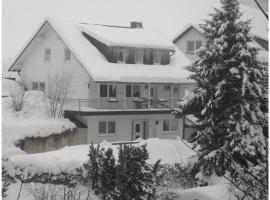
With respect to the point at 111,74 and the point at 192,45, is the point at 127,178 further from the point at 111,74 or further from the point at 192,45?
the point at 192,45

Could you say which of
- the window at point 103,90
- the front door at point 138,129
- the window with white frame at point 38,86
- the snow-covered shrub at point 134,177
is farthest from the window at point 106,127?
the snow-covered shrub at point 134,177

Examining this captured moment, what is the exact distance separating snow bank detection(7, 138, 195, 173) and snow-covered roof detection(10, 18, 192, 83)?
18.1ft

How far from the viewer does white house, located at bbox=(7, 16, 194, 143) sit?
838 inches

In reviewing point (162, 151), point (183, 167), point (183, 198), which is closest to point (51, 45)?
point (162, 151)

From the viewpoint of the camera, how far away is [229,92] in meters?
13.2

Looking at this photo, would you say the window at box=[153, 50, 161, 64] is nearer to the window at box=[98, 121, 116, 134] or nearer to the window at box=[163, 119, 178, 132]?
the window at box=[163, 119, 178, 132]

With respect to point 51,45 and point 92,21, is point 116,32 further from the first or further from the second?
point 51,45

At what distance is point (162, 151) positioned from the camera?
15.2 metres

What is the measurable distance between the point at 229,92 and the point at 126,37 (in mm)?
11299

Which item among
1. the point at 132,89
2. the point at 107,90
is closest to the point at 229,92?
the point at 107,90

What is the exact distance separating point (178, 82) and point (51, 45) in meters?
7.58

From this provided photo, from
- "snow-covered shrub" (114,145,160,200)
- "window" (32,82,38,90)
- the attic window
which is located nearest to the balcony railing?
the attic window

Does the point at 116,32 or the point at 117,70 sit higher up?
the point at 116,32

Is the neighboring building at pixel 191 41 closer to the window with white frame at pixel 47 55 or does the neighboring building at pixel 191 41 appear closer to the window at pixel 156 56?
the window at pixel 156 56
